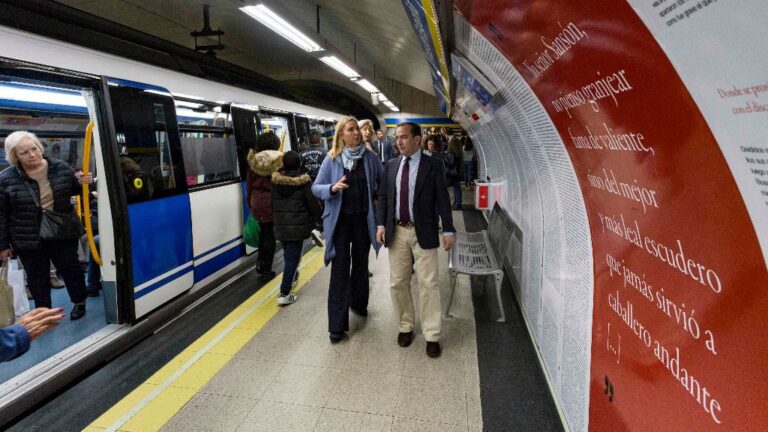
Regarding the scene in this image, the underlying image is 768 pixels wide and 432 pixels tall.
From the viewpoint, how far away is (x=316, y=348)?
3381mm

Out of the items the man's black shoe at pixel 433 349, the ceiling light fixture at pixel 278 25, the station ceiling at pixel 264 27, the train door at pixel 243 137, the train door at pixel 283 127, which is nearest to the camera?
the man's black shoe at pixel 433 349

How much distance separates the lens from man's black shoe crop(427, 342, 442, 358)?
3.21 meters

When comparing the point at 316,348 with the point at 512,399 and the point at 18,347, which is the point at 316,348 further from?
the point at 18,347

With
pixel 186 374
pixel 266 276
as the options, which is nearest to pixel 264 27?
pixel 266 276

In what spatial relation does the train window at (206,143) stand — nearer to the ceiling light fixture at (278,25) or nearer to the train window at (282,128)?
the ceiling light fixture at (278,25)

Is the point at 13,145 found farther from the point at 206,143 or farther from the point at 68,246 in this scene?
the point at 206,143

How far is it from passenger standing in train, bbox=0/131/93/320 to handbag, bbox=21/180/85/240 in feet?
0.07

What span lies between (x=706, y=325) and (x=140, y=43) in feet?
15.6

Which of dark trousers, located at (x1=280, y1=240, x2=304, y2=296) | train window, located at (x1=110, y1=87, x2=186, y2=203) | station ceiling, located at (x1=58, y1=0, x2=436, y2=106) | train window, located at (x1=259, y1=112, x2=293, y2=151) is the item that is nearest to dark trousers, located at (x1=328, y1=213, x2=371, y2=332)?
dark trousers, located at (x1=280, y1=240, x2=304, y2=296)

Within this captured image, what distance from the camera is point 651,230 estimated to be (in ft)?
4.12

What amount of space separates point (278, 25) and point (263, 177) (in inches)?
77.1

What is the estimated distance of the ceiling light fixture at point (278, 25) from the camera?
4.44m

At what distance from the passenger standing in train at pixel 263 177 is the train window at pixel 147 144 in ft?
2.49

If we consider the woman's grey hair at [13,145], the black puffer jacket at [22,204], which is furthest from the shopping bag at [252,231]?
the woman's grey hair at [13,145]
